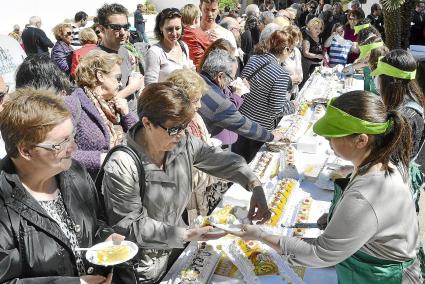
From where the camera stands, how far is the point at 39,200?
1657 mm

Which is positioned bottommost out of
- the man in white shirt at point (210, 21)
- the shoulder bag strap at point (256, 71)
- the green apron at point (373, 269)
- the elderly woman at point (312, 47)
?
the elderly woman at point (312, 47)

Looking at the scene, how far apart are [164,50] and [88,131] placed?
5.80 feet

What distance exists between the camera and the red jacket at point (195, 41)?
4879 mm

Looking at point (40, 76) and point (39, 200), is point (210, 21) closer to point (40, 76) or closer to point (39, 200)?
point (40, 76)

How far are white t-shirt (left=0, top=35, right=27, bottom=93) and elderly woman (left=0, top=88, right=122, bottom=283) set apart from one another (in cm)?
236

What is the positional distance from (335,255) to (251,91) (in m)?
2.51

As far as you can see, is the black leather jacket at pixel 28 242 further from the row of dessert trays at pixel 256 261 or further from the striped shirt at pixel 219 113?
the striped shirt at pixel 219 113

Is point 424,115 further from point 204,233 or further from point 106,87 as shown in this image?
point 106,87

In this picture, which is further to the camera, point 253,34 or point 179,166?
point 253,34

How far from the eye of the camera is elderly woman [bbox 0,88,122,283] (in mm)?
1484

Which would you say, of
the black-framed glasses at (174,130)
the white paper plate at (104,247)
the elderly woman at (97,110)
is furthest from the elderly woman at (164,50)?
the white paper plate at (104,247)

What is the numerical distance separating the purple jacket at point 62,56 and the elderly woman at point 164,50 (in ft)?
2.62

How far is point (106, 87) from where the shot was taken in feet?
9.01

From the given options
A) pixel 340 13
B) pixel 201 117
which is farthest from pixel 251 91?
pixel 340 13
